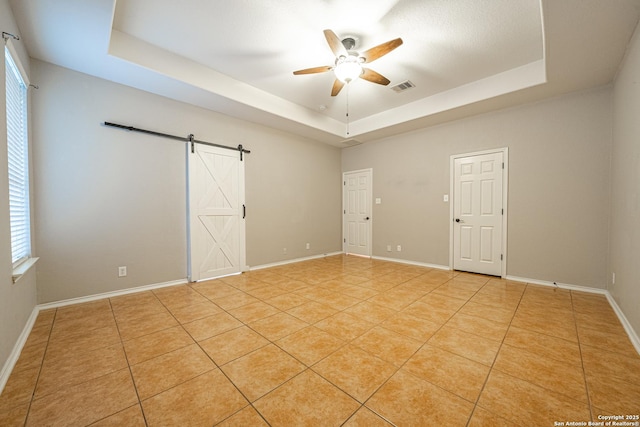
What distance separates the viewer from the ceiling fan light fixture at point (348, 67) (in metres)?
2.88

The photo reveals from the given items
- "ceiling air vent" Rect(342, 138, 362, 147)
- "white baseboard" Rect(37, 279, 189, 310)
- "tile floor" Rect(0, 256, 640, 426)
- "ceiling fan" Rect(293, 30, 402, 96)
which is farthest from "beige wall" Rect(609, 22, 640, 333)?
"white baseboard" Rect(37, 279, 189, 310)

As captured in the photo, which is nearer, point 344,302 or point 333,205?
point 344,302

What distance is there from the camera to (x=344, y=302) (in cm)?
318

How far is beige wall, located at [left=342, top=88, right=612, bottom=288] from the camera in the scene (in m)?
3.46

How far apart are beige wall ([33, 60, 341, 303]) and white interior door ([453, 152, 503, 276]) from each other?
162 inches

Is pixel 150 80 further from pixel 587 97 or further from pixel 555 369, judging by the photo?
pixel 587 97

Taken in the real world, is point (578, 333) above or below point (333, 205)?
below

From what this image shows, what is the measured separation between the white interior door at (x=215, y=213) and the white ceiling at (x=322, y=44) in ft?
3.06

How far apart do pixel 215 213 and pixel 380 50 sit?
3.51m

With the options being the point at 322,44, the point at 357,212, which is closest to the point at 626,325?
the point at 322,44

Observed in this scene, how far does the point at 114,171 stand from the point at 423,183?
5383 millimetres

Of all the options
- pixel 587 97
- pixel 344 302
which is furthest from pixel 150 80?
pixel 587 97

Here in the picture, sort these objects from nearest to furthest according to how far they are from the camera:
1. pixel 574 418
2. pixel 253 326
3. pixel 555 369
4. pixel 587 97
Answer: pixel 574 418
pixel 555 369
pixel 253 326
pixel 587 97

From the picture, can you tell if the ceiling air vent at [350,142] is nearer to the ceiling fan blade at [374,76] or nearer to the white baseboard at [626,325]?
the ceiling fan blade at [374,76]
